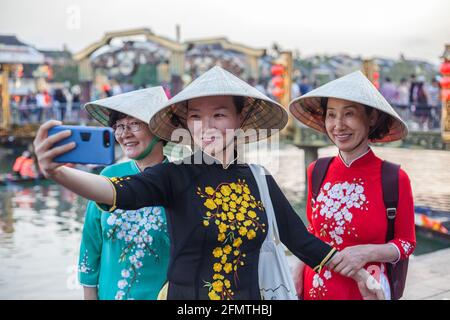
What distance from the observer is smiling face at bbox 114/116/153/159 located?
233 cm

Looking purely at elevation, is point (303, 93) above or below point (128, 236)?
above

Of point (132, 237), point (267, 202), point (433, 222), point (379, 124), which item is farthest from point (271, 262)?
point (433, 222)

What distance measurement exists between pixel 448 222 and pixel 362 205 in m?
6.11

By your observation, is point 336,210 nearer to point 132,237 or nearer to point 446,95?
point 132,237

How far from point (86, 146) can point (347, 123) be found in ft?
3.79

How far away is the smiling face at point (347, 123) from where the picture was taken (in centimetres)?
211

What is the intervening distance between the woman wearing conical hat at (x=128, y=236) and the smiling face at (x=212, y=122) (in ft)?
1.56

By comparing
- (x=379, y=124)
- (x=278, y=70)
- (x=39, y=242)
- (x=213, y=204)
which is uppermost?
(x=278, y=70)

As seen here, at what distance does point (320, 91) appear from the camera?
217 centimetres

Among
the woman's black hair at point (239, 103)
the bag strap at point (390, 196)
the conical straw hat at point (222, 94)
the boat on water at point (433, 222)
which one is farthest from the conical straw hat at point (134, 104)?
the boat on water at point (433, 222)

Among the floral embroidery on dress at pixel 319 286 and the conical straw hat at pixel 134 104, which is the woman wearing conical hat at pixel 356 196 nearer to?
the floral embroidery on dress at pixel 319 286

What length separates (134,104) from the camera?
2.33 m
